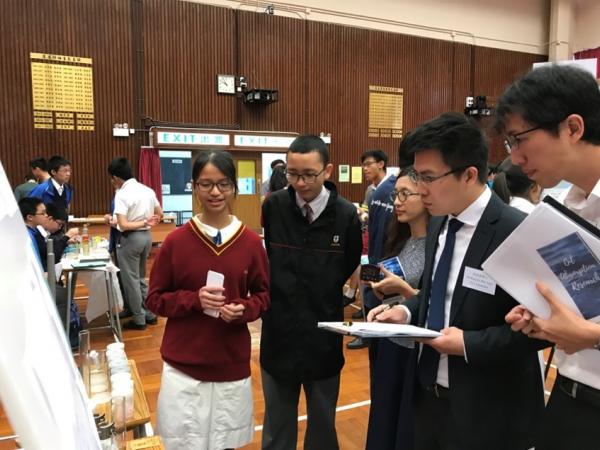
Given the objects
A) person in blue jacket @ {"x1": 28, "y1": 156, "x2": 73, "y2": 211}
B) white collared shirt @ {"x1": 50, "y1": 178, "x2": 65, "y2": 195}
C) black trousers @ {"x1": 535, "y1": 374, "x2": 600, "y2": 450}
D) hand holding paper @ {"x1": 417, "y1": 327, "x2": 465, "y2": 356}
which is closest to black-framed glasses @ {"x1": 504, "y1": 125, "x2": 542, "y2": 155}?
hand holding paper @ {"x1": 417, "y1": 327, "x2": 465, "y2": 356}

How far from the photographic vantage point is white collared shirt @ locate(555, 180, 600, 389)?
3.71ft

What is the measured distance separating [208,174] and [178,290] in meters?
0.48

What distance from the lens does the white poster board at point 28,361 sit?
290 mm

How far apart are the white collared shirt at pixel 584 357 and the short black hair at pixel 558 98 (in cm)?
14

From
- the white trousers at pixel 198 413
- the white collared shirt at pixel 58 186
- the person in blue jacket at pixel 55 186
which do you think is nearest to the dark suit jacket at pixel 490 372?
the white trousers at pixel 198 413

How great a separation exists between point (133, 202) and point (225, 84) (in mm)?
5671

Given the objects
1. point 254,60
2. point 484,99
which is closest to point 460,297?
point 254,60

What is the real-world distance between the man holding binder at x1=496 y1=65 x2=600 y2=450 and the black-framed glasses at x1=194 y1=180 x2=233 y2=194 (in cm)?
110

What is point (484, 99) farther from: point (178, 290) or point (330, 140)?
point (178, 290)

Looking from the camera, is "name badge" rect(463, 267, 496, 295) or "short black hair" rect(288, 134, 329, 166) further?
"short black hair" rect(288, 134, 329, 166)

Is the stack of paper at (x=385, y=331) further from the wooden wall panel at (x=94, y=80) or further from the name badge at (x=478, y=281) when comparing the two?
the wooden wall panel at (x=94, y=80)

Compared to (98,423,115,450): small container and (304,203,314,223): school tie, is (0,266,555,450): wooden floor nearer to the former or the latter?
(98,423,115,450): small container

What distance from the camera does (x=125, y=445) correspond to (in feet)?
4.66

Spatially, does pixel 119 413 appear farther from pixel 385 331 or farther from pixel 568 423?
pixel 568 423
